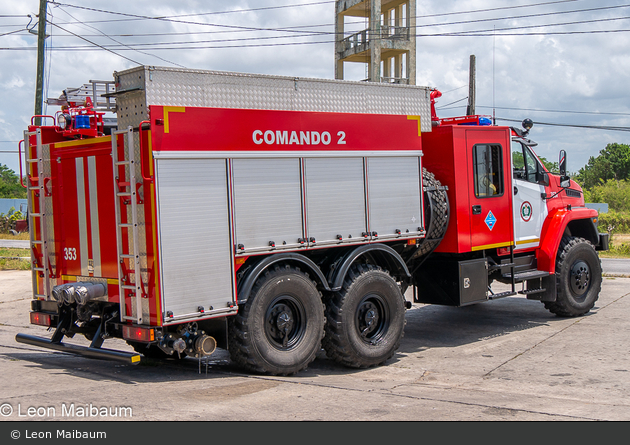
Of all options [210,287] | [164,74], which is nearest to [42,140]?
[164,74]

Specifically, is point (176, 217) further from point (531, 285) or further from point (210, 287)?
point (531, 285)

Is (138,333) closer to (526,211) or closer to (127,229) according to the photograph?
(127,229)

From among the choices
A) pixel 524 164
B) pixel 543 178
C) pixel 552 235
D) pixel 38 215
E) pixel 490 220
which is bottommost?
pixel 552 235

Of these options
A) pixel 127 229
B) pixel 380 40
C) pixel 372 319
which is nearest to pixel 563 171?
pixel 372 319

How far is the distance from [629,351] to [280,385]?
469 centimetres

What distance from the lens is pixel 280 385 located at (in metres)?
6.73

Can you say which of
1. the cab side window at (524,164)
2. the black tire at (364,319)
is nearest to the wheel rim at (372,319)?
the black tire at (364,319)

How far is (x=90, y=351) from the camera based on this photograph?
6891 mm

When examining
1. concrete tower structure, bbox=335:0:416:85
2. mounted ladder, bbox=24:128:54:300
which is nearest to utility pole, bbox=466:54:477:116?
concrete tower structure, bbox=335:0:416:85

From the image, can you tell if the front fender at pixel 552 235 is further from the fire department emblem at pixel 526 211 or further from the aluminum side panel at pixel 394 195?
the aluminum side panel at pixel 394 195

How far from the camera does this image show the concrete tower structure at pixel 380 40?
119 ft

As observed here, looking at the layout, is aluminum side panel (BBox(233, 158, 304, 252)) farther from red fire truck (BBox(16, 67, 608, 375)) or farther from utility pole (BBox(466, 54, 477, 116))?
utility pole (BBox(466, 54, 477, 116))

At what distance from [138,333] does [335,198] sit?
266 cm

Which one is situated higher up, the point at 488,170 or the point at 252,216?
the point at 488,170
